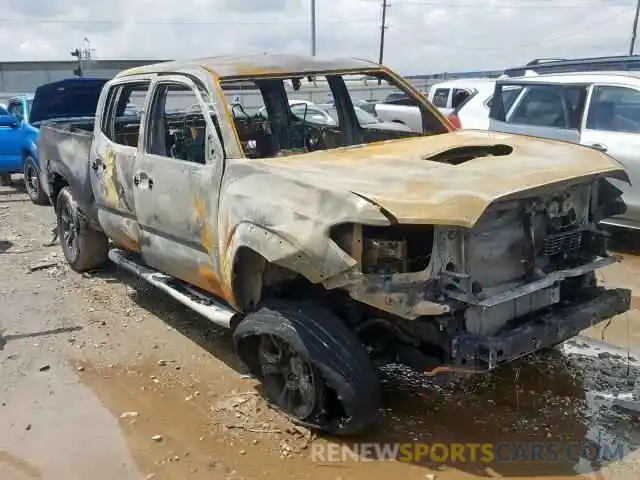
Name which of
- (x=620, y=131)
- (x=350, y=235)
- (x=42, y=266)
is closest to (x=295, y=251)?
(x=350, y=235)

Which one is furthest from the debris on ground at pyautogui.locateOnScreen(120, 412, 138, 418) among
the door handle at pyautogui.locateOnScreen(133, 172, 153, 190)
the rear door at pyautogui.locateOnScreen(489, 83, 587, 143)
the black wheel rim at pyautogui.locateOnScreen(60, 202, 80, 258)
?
the rear door at pyautogui.locateOnScreen(489, 83, 587, 143)

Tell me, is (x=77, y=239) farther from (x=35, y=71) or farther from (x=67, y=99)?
(x=35, y=71)

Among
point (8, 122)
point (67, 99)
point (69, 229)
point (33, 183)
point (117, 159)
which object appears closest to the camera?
point (117, 159)

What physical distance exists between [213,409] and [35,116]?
7.93 metres

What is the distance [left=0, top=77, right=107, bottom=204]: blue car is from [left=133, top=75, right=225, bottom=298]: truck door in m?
4.83

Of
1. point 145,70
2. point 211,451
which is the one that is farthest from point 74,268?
point 211,451

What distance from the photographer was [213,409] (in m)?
4.25

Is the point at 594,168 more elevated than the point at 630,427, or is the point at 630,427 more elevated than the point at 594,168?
the point at 594,168

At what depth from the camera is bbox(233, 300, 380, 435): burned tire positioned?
3580 mm

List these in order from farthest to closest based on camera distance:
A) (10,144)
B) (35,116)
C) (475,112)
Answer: (10,144) < (475,112) < (35,116)

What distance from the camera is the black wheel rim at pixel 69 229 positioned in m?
6.82

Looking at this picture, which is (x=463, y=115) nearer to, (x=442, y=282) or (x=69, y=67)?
(x=442, y=282)

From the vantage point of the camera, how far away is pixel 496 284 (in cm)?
362

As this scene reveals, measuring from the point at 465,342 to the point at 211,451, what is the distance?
1464 mm
